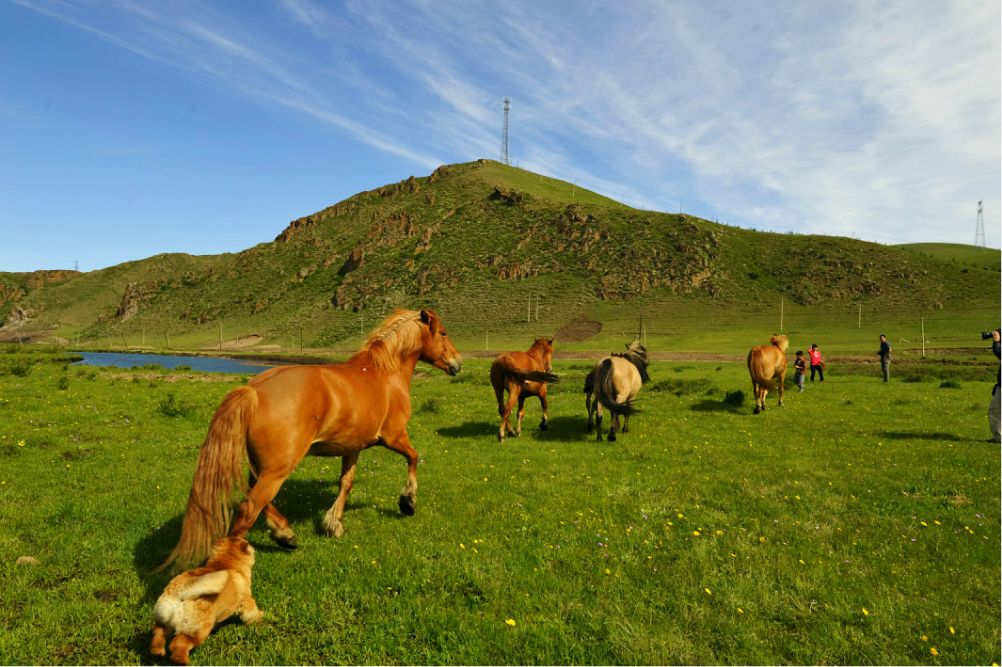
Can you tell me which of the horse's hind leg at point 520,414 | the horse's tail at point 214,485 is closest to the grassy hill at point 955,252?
the horse's hind leg at point 520,414

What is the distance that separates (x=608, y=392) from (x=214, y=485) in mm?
9869

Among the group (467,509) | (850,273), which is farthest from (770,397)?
(850,273)

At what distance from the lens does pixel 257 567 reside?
215 inches

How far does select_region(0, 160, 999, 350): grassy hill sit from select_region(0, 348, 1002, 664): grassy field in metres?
41.0

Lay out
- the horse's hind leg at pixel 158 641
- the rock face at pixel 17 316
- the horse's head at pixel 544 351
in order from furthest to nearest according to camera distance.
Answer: the rock face at pixel 17 316 → the horse's head at pixel 544 351 → the horse's hind leg at pixel 158 641

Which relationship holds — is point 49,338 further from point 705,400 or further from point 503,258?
point 705,400

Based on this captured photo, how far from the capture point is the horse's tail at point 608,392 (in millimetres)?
12711

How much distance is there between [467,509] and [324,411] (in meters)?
2.96

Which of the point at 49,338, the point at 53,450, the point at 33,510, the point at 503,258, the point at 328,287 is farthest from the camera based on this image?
the point at 49,338

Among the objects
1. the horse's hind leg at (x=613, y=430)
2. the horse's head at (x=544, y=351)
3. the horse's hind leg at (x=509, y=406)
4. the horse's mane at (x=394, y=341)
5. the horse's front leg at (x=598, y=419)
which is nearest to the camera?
the horse's mane at (x=394, y=341)

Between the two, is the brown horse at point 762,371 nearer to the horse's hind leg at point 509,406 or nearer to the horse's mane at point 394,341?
the horse's hind leg at point 509,406

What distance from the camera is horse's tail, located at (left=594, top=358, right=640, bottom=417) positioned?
1271cm

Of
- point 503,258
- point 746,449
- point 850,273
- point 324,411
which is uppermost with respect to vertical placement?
point 503,258

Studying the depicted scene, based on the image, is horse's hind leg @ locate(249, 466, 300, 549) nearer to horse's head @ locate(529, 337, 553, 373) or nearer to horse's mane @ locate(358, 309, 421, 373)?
horse's mane @ locate(358, 309, 421, 373)
